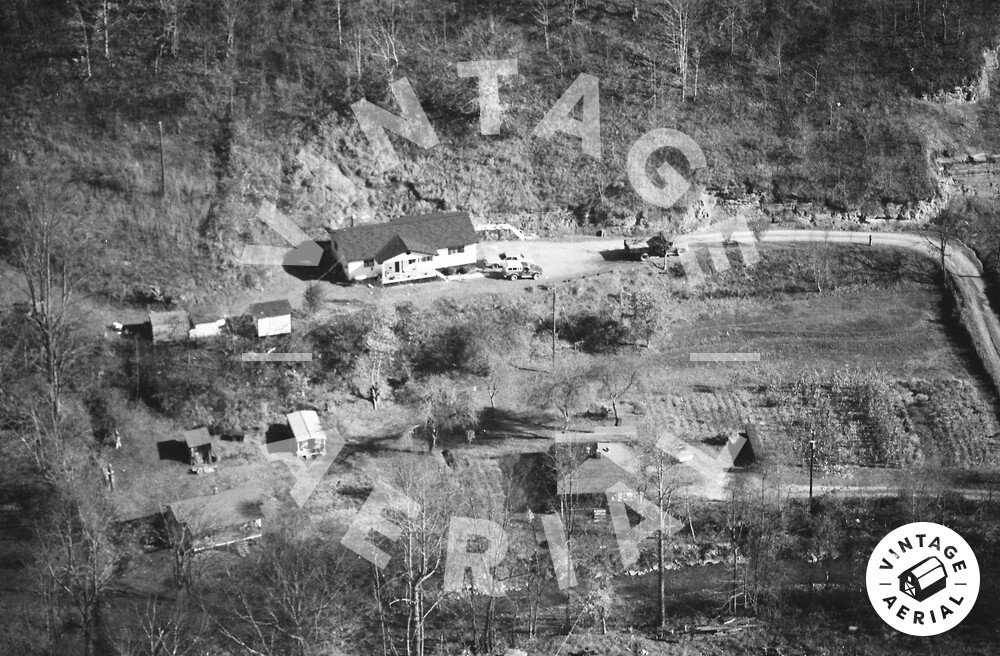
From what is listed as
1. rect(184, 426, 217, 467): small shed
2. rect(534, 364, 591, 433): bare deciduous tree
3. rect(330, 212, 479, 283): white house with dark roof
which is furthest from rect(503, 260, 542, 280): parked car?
rect(184, 426, 217, 467): small shed

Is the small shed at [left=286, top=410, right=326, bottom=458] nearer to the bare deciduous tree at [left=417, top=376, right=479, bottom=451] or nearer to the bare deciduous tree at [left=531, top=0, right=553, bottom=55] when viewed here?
the bare deciduous tree at [left=417, top=376, right=479, bottom=451]

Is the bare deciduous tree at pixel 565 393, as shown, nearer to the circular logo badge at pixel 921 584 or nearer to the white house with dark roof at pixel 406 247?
the white house with dark roof at pixel 406 247

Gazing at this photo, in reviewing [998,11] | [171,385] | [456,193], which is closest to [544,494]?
[171,385]

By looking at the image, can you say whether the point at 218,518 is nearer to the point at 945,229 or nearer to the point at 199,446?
the point at 199,446

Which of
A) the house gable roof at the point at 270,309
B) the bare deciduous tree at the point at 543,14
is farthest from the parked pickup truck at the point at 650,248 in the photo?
the house gable roof at the point at 270,309

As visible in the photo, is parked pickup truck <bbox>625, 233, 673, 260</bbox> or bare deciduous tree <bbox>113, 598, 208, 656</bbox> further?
parked pickup truck <bbox>625, 233, 673, 260</bbox>

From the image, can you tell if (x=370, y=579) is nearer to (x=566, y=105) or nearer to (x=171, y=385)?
(x=171, y=385)

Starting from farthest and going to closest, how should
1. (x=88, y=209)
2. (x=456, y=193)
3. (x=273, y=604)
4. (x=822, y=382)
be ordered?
1. (x=456, y=193)
2. (x=88, y=209)
3. (x=822, y=382)
4. (x=273, y=604)

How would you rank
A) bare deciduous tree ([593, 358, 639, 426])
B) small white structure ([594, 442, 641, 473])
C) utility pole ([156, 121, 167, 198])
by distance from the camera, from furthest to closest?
1. utility pole ([156, 121, 167, 198])
2. bare deciduous tree ([593, 358, 639, 426])
3. small white structure ([594, 442, 641, 473])
